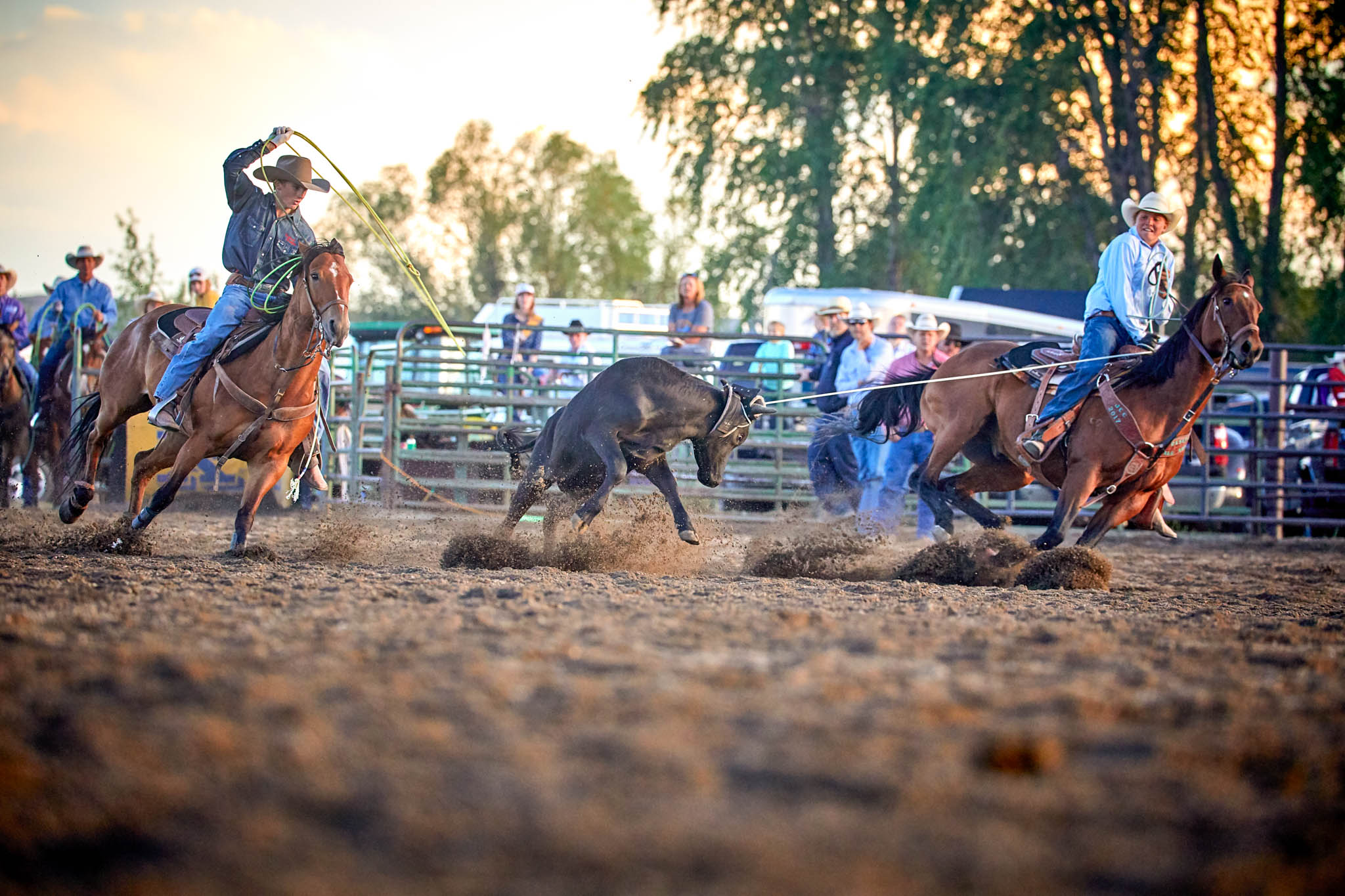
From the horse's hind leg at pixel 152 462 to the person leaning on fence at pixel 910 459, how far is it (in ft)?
16.1

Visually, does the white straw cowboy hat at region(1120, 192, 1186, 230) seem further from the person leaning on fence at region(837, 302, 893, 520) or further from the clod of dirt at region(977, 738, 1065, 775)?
the clod of dirt at region(977, 738, 1065, 775)

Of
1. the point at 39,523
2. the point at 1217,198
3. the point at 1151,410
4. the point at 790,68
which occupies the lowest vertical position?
the point at 39,523

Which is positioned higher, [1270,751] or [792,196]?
[792,196]

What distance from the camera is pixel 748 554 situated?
716 centimetres

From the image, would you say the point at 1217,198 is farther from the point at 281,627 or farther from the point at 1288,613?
the point at 281,627

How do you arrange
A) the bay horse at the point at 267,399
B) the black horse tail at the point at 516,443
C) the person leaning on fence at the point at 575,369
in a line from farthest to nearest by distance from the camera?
the person leaning on fence at the point at 575,369 → the black horse tail at the point at 516,443 → the bay horse at the point at 267,399

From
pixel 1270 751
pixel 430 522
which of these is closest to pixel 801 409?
pixel 430 522

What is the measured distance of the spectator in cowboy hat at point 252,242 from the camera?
21.6 ft

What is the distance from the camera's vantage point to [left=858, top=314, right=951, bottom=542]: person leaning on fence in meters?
9.27

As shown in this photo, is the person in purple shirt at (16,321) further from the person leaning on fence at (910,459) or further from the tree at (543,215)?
the tree at (543,215)

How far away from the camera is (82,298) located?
1117cm

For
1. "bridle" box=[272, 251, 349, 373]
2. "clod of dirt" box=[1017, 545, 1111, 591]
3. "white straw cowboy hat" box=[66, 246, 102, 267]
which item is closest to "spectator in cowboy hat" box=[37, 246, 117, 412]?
"white straw cowboy hat" box=[66, 246, 102, 267]

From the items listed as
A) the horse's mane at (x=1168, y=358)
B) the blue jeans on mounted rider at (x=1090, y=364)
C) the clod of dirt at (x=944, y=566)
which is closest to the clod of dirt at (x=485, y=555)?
the clod of dirt at (x=944, y=566)

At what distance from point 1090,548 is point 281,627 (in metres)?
4.63
